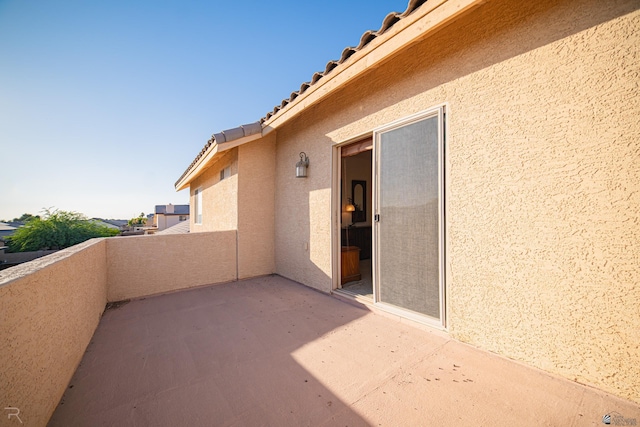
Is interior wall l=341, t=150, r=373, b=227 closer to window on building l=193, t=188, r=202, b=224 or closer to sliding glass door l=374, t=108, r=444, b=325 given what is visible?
sliding glass door l=374, t=108, r=444, b=325

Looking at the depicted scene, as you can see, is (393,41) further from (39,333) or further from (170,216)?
(170,216)

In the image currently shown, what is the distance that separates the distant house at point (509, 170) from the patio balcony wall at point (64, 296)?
4.12 metres

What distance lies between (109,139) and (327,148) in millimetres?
13153

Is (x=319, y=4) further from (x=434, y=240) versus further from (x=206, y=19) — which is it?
(x=434, y=240)

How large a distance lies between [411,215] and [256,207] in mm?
4712

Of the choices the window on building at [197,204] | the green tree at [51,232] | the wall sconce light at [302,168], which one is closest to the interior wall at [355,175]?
the wall sconce light at [302,168]

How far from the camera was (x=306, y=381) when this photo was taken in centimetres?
254

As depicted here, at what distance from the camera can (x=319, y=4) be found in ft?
21.5

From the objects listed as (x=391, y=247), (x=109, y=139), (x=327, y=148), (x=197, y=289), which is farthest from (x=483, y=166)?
(x=109, y=139)

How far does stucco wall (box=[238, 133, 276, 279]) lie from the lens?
682 cm

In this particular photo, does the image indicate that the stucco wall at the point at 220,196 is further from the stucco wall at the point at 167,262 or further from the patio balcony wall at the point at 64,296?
the patio balcony wall at the point at 64,296

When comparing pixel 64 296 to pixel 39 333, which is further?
pixel 64 296

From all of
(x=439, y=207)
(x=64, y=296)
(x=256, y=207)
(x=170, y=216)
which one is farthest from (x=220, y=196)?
(x=170, y=216)

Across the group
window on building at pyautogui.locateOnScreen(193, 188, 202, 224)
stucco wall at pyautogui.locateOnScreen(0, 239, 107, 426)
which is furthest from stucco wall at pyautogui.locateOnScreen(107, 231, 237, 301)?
window on building at pyautogui.locateOnScreen(193, 188, 202, 224)
